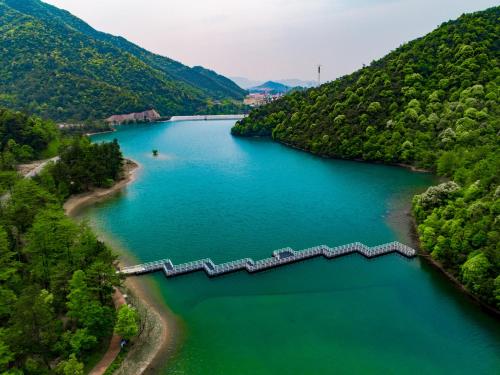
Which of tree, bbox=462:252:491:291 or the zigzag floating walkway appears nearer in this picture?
tree, bbox=462:252:491:291

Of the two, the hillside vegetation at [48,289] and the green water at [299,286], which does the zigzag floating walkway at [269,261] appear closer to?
the green water at [299,286]

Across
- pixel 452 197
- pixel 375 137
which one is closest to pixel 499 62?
pixel 375 137

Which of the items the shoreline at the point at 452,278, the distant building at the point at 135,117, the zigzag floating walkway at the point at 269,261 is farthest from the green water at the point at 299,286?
the distant building at the point at 135,117

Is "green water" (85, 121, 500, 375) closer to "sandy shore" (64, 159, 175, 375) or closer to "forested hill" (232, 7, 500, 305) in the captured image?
"sandy shore" (64, 159, 175, 375)

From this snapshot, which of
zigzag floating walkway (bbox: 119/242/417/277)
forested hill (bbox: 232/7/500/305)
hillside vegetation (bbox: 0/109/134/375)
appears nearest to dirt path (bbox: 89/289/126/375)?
hillside vegetation (bbox: 0/109/134/375)

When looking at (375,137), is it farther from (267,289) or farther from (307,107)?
(267,289)

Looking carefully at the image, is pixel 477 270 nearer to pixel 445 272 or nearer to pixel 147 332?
pixel 445 272
